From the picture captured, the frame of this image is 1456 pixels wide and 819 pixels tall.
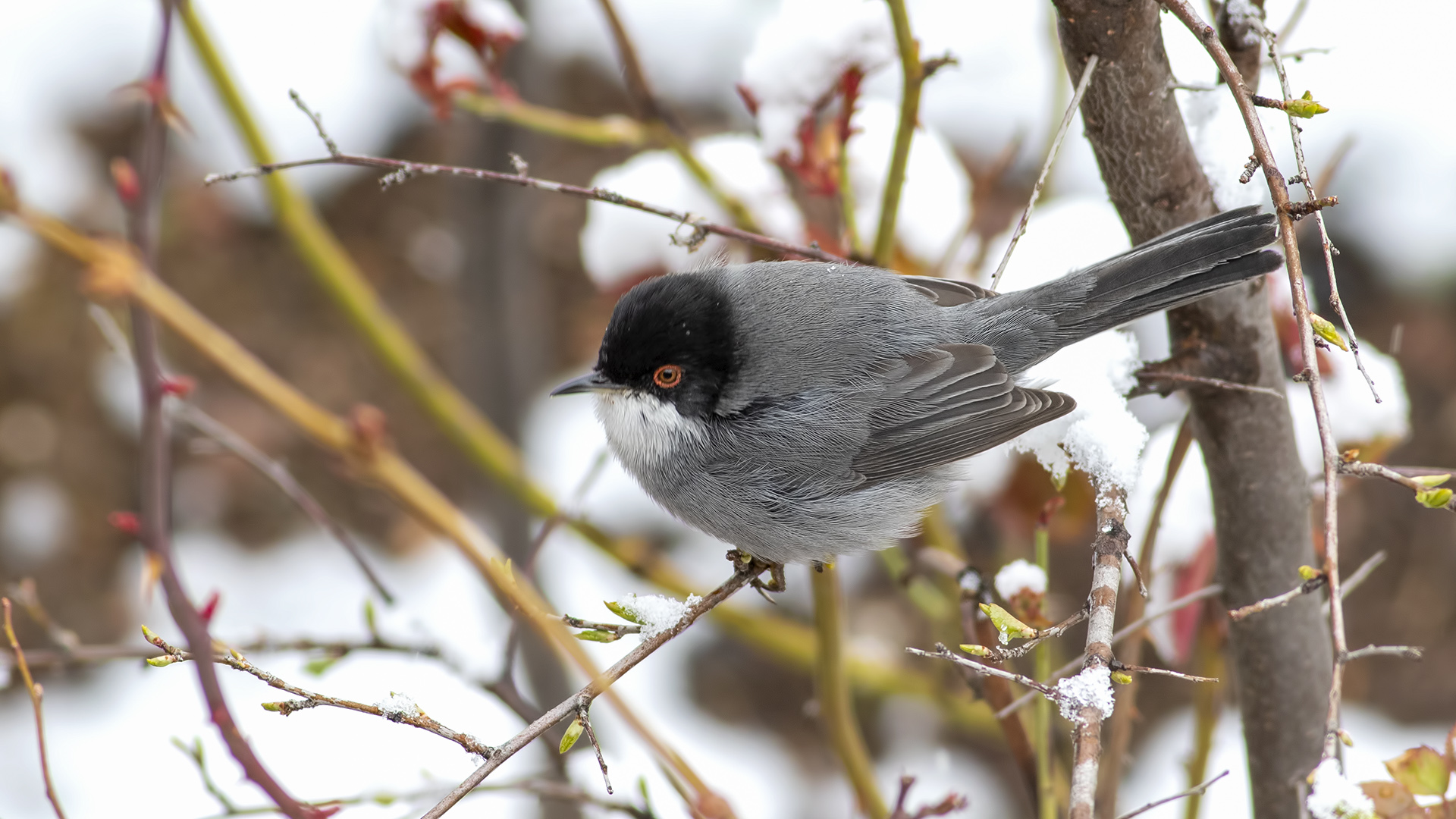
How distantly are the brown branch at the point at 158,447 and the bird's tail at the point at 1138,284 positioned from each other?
1.63 meters

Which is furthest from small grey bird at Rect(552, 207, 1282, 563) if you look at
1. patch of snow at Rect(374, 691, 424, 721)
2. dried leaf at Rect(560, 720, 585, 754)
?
patch of snow at Rect(374, 691, 424, 721)

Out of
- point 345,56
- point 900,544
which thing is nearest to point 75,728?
point 345,56

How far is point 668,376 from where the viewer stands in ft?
7.94

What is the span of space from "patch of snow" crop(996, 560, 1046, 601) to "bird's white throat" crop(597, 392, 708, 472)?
799mm

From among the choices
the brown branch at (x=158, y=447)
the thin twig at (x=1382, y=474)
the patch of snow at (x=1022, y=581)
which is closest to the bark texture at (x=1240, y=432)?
Result: the patch of snow at (x=1022, y=581)

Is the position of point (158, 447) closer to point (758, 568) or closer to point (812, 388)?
point (758, 568)

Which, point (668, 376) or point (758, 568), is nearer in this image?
point (758, 568)

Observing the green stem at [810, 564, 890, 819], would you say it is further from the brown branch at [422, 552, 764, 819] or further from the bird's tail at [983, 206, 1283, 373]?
the bird's tail at [983, 206, 1283, 373]

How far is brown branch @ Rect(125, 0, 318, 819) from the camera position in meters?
1.35

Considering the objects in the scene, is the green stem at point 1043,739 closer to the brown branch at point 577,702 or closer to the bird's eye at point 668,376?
the brown branch at point 577,702

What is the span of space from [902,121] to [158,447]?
1434mm

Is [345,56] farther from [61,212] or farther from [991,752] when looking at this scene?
[991,752]

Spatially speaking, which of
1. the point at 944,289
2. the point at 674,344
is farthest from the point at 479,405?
the point at 944,289

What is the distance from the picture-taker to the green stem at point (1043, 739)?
2055mm
